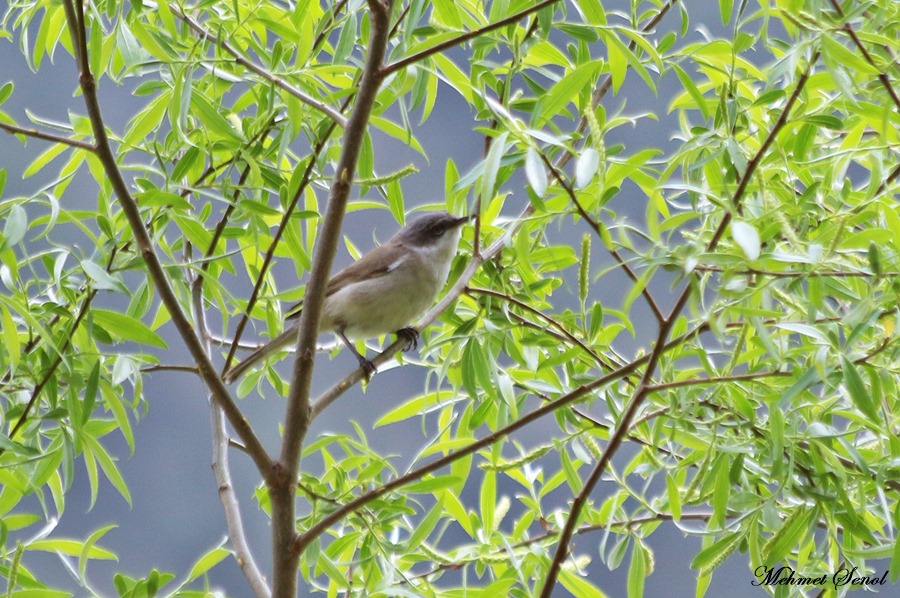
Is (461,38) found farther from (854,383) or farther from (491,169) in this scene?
(854,383)

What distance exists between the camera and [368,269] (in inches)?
148

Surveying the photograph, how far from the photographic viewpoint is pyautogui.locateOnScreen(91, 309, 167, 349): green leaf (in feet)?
6.06

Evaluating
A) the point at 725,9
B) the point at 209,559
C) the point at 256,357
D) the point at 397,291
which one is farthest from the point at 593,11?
the point at 397,291

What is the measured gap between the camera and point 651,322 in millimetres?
2629

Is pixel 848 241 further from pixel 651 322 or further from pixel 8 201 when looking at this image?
pixel 8 201

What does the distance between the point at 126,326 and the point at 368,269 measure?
194 cm

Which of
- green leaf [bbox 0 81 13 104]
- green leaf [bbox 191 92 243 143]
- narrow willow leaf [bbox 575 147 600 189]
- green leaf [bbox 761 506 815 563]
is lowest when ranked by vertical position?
green leaf [bbox 761 506 815 563]

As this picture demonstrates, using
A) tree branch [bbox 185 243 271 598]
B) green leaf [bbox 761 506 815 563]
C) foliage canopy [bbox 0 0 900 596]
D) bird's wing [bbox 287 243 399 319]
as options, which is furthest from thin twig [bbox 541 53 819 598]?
bird's wing [bbox 287 243 399 319]

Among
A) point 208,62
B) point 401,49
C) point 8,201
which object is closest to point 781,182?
point 401,49

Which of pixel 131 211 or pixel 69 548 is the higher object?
pixel 131 211

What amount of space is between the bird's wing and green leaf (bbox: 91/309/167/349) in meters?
1.83

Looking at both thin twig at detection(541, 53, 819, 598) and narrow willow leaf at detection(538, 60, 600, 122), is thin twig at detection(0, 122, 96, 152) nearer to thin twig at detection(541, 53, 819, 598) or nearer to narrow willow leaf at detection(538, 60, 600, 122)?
narrow willow leaf at detection(538, 60, 600, 122)

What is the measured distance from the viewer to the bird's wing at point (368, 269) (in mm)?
3701

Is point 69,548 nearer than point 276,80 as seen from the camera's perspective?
No
